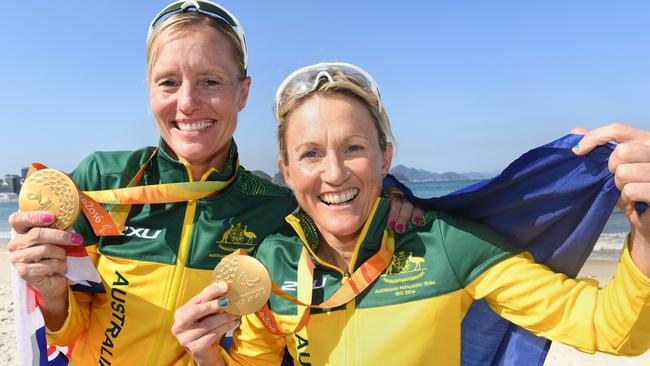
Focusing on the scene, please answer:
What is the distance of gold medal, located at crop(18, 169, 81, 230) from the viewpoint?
2.44 metres

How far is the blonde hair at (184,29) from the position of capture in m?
2.80

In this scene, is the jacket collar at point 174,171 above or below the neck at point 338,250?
above

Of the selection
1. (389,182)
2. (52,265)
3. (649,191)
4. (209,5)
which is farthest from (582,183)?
(52,265)

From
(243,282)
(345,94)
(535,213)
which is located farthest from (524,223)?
(243,282)

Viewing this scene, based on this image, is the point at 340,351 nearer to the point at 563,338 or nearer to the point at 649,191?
the point at 563,338

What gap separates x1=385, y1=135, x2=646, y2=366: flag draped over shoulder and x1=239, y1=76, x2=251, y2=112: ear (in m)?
1.24

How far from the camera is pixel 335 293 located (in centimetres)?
238

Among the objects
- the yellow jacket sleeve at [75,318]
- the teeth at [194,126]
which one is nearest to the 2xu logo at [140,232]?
the yellow jacket sleeve at [75,318]

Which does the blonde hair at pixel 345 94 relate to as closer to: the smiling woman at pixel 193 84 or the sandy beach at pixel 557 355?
the smiling woman at pixel 193 84

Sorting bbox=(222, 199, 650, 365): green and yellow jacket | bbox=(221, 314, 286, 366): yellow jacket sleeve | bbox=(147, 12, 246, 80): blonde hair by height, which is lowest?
bbox=(221, 314, 286, 366): yellow jacket sleeve

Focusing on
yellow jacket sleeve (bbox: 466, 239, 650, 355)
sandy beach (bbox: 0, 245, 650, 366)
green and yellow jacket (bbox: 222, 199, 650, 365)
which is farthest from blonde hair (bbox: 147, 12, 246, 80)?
sandy beach (bbox: 0, 245, 650, 366)

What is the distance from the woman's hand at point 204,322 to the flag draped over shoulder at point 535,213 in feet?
4.09

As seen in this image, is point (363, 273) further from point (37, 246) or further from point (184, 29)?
point (184, 29)

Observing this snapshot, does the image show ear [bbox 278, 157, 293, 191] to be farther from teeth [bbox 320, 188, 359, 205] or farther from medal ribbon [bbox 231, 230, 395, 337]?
medal ribbon [bbox 231, 230, 395, 337]
